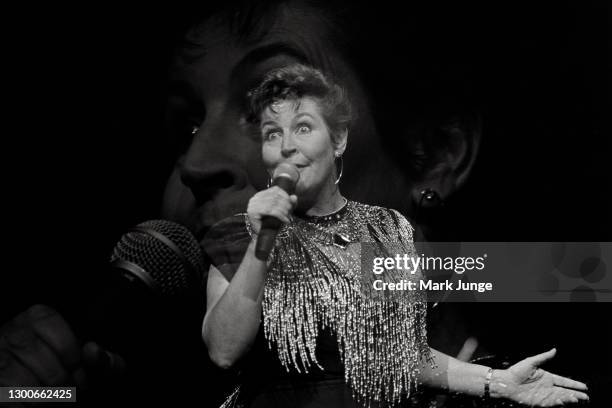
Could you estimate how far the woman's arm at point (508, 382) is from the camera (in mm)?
1949

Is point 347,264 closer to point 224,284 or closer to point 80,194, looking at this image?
point 224,284

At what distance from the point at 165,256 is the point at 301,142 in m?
0.44

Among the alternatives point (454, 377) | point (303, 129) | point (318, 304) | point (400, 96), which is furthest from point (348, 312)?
point (400, 96)

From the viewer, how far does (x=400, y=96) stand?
2.03 m

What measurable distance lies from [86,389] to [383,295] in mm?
752

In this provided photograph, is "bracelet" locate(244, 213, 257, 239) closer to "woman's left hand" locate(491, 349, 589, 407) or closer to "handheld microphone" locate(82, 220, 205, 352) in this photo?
"handheld microphone" locate(82, 220, 205, 352)

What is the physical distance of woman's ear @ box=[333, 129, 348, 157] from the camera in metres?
1.90

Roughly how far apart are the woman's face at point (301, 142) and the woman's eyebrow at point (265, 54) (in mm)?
135

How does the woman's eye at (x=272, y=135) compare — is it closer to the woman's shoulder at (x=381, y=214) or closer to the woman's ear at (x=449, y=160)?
the woman's shoulder at (x=381, y=214)

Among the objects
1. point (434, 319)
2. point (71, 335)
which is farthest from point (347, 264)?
point (71, 335)

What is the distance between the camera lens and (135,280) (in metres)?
1.63

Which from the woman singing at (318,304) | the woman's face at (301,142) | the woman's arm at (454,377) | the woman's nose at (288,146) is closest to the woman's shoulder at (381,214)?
the woman singing at (318,304)

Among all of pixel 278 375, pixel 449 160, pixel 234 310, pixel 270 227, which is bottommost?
pixel 278 375

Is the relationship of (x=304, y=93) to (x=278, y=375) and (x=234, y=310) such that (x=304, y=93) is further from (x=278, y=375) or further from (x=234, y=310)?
(x=278, y=375)
